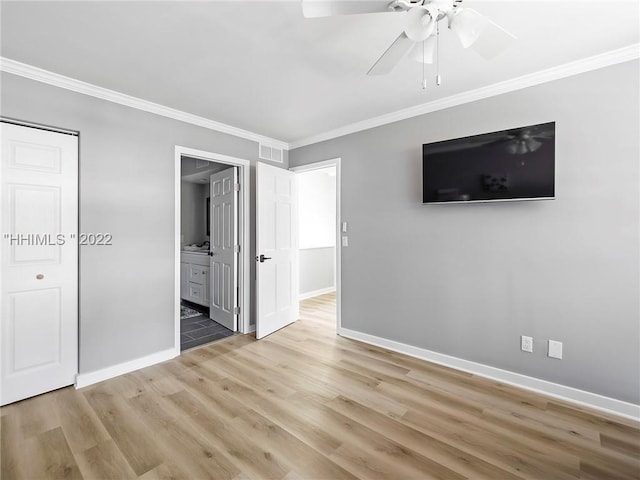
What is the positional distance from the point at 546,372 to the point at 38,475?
3450mm

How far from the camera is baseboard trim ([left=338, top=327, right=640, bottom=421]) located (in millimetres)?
2166

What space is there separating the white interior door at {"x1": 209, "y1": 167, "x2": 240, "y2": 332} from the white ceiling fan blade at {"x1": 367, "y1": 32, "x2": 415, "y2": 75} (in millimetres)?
2488

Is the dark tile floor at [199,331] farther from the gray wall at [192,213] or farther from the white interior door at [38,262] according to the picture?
the gray wall at [192,213]

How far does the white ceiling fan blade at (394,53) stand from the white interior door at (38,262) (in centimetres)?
256

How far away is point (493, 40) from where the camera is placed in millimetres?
1550

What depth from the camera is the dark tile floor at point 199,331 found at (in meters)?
3.56

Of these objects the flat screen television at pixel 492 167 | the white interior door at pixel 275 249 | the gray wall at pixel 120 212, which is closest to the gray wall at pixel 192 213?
the white interior door at pixel 275 249

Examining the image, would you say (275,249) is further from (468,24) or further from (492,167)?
(468,24)

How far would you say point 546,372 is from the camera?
7.98 ft

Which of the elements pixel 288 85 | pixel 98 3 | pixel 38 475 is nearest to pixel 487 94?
pixel 288 85

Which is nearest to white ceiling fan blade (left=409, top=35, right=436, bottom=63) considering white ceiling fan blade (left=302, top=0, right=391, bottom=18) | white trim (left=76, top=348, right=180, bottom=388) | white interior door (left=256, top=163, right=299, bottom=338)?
white ceiling fan blade (left=302, top=0, right=391, bottom=18)

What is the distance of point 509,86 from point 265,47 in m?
2.04

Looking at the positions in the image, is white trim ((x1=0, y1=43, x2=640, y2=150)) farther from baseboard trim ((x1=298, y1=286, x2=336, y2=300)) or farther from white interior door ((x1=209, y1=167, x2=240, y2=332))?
baseboard trim ((x1=298, y1=286, x2=336, y2=300))

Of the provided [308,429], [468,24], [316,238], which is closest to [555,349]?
[308,429]
